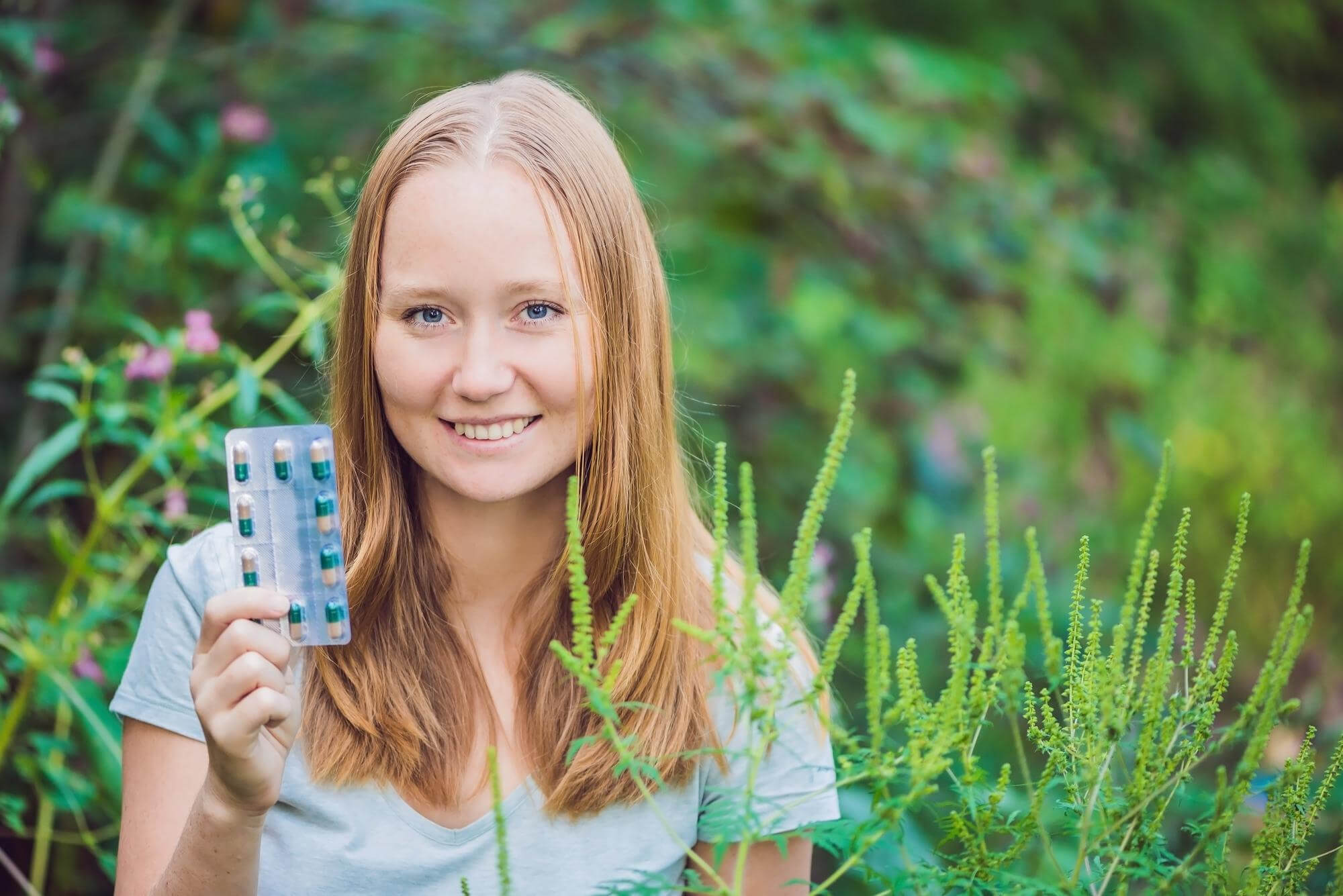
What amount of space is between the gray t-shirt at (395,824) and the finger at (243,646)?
0.41 metres

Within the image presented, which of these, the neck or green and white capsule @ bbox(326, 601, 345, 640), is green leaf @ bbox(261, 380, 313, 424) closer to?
the neck

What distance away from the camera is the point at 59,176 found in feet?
9.45

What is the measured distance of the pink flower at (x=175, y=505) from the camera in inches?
73.8

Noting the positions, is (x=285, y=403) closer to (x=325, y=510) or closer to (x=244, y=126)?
(x=325, y=510)

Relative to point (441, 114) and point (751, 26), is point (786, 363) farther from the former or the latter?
point (441, 114)

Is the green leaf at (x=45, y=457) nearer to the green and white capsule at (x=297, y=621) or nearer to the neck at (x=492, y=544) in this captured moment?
the neck at (x=492, y=544)

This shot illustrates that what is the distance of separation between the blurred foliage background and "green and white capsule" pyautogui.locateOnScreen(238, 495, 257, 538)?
0.74 m

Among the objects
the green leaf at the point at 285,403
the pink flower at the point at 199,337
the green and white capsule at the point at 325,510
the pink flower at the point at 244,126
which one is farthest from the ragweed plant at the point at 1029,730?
the pink flower at the point at 244,126

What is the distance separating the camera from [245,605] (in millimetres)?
1064

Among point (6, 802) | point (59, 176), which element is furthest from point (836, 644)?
point (59, 176)

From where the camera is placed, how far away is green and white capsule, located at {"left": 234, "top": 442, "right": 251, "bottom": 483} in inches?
41.8

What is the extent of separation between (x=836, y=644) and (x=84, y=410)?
→ 1262 millimetres

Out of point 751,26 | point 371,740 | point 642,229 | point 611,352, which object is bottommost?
point 371,740

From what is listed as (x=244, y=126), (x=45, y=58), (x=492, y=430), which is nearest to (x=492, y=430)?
(x=492, y=430)
